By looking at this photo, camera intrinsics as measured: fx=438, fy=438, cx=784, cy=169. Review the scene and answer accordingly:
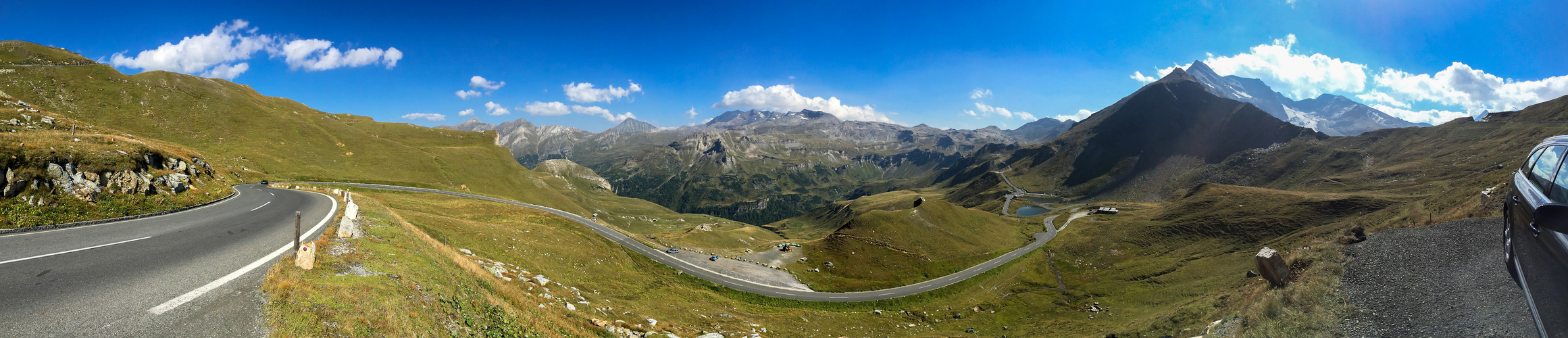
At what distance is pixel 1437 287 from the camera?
→ 40.2 ft

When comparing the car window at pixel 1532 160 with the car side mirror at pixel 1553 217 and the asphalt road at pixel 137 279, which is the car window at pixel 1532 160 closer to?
the car side mirror at pixel 1553 217

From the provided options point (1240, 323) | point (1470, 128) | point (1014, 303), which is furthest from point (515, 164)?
point (1470, 128)

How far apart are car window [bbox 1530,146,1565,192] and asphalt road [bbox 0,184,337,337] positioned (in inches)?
1031

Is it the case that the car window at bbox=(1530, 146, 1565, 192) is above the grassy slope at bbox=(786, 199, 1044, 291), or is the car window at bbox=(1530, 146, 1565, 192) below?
above

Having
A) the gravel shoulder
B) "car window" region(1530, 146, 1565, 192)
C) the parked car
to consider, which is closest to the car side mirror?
the parked car

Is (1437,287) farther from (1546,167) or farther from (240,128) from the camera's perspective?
(240,128)

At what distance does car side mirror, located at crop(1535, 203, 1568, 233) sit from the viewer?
662 centimetres

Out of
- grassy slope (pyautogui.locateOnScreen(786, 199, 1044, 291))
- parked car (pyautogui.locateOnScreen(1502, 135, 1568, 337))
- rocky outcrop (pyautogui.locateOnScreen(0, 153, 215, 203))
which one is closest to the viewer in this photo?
parked car (pyautogui.locateOnScreen(1502, 135, 1568, 337))

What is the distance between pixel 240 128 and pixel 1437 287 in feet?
496

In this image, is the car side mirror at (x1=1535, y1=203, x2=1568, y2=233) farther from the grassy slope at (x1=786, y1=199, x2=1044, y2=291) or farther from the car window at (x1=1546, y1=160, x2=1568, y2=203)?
the grassy slope at (x1=786, y1=199, x2=1044, y2=291)

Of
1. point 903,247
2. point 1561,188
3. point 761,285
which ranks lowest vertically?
point 761,285

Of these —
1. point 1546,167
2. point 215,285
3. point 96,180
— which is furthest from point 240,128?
point 1546,167

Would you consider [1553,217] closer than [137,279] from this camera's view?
Yes

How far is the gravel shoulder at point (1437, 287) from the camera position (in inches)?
385
